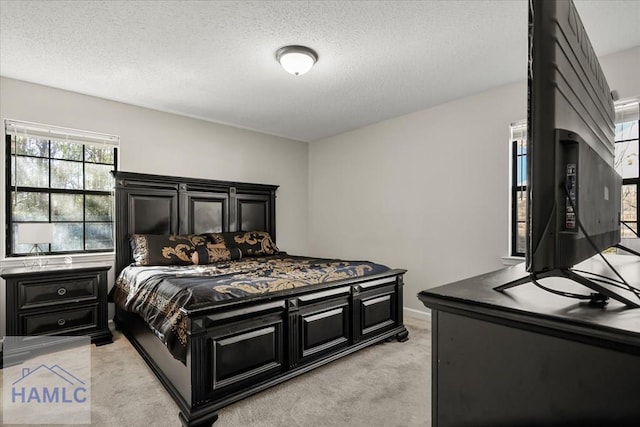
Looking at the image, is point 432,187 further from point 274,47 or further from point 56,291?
point 56,291

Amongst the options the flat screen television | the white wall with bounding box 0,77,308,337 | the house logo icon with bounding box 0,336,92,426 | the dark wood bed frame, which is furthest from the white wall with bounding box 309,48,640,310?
the house logo icon with bounding box 0,336,92,426

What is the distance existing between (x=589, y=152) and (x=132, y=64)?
3268 mm

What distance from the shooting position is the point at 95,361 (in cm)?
268

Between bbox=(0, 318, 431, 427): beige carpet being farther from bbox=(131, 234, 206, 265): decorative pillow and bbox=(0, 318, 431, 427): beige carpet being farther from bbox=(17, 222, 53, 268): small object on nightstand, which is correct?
bbox=(17, 222, 53, 268): small object on nightstand

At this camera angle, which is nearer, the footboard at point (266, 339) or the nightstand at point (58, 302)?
the footboard at point (266, 339)

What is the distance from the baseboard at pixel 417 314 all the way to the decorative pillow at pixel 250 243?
Answer: 1.84 meters

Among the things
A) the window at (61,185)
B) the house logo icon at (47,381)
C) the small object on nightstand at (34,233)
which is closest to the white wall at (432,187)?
the window at (61,185)

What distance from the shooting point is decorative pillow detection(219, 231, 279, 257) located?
399 cm

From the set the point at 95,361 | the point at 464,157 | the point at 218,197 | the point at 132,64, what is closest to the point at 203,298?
the point at 95,361

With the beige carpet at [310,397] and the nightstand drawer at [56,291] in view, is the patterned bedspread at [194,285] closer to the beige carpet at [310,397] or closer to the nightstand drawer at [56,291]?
the nightstand drawer at [56,291]

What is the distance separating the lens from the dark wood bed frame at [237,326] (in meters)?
1.92

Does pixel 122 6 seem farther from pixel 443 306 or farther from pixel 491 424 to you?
pixel 491 424

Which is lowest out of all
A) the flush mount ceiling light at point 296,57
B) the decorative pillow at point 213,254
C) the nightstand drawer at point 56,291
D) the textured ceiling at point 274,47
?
the nightstand drawer at point 56,291

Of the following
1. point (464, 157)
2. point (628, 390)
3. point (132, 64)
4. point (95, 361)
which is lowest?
point (95, 361)
